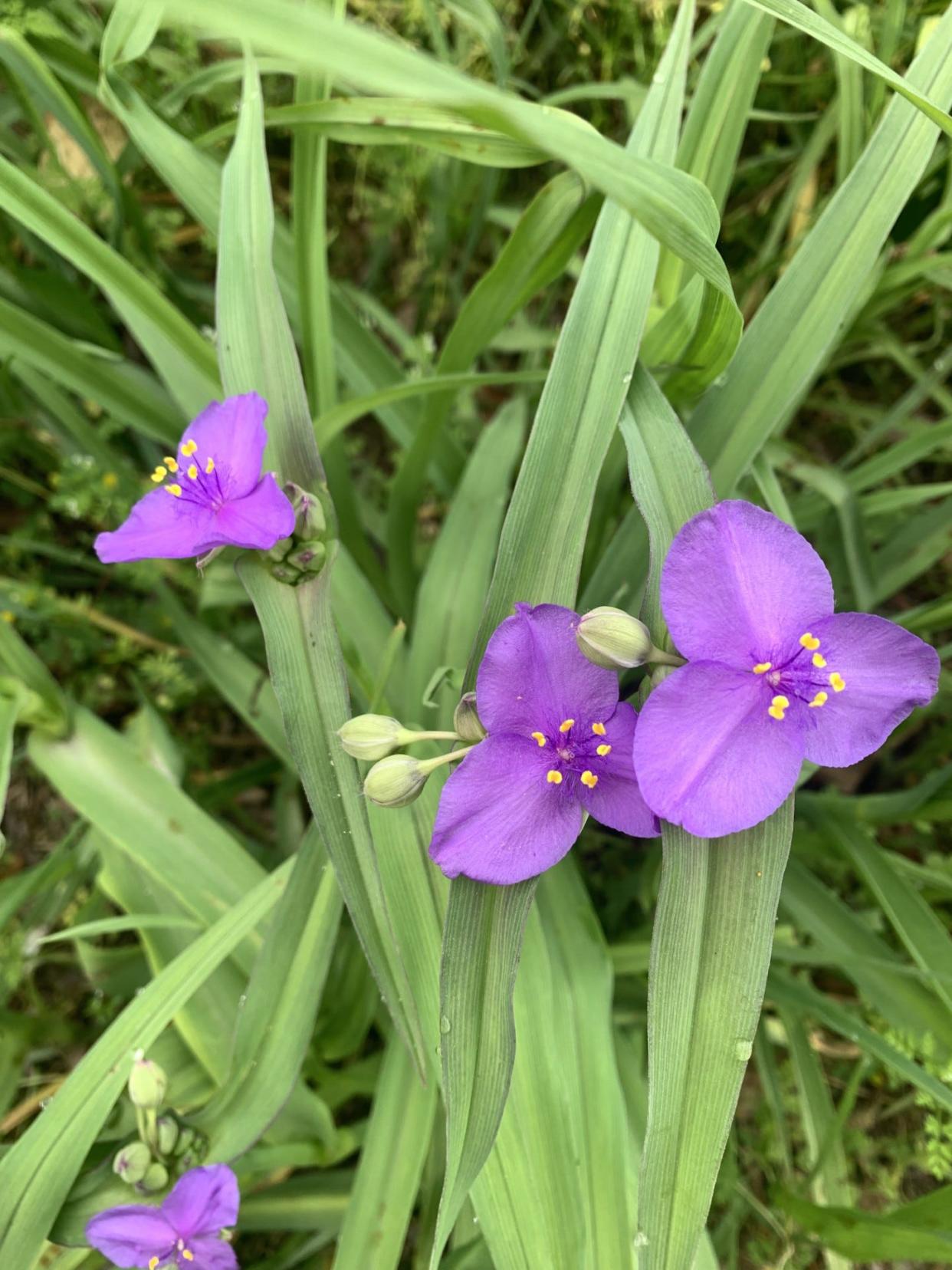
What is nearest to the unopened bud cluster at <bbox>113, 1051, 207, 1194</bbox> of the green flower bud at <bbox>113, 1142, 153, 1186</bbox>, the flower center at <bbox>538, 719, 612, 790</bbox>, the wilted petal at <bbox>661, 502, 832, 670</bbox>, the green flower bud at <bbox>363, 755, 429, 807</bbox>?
the green flower bud at <bbox>113, 1142, 153, 1186</bbox>

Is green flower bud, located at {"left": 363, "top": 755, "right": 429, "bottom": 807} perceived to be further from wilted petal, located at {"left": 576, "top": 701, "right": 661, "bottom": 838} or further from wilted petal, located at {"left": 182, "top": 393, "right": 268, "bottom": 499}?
wilted petal, located at {"left": 182, "top": 393, "right": 268, "bottom": 499}

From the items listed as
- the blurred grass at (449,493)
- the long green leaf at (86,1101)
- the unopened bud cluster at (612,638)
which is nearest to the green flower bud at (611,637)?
the unopened bud cluster at (612,638)

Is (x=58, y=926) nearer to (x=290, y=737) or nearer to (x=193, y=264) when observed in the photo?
(x=290, y=737)

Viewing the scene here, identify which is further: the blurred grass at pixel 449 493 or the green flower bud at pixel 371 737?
the blurred grass at pixel 449 493

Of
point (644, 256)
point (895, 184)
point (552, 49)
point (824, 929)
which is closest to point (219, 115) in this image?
Result: point (552, 49)

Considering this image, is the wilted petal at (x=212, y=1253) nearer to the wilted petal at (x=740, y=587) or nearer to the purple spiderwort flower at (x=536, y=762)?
the purple spiderwort flower at (x=536, y=762)

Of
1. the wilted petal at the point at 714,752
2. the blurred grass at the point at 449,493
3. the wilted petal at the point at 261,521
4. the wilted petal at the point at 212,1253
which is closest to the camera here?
the wilted petal at the point at 714,752
